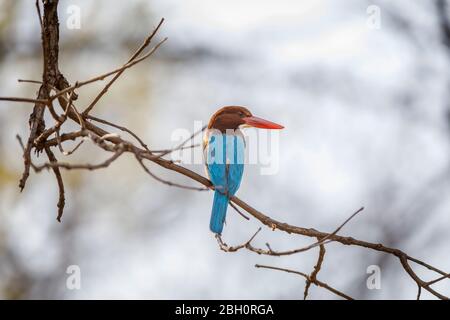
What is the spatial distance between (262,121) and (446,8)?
3.77 meters

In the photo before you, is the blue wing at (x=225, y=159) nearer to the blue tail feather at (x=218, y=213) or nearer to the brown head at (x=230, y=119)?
the brown head at (x=230, y=119)

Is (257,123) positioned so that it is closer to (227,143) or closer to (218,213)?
(227,143)

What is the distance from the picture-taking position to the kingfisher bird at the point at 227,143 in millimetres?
3910

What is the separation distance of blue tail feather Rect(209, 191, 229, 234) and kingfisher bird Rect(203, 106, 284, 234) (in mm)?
271

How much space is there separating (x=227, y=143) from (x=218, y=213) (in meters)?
0.61

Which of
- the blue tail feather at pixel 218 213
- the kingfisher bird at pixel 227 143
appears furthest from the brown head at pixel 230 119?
the blue tail feather at pixel 218 213

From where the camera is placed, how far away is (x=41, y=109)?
10.1 ft

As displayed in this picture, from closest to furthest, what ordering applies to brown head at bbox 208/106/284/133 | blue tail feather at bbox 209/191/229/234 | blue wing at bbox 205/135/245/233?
blue tail feather at bbox 209/191/229/234 → blue wing at bbox 205/135/245/233 → brown head at bbox 208/106/284/133

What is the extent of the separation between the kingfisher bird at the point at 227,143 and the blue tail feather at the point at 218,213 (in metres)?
0.27

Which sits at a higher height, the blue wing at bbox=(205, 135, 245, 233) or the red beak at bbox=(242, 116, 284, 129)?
the red beak at bbox=(242, 116, 284, 129)

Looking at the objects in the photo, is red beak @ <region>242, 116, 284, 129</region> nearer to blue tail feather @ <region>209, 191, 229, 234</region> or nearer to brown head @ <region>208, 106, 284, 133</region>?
brown head @ <region>208, 106, 284, 133</region>

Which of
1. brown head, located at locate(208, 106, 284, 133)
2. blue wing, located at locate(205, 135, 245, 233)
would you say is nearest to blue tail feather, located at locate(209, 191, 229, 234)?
blue wing, located at locate(205, 135, 245, 233)

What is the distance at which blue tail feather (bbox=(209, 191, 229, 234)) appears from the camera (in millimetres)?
3457
